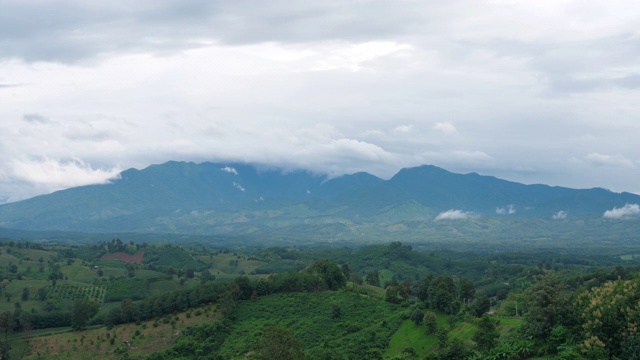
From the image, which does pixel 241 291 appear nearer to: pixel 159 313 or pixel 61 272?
pixel 159 313

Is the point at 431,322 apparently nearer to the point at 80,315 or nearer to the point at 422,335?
the point at 422,335

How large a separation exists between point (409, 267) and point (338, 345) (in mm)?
123678

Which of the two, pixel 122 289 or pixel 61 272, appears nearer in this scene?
pixel 122 289

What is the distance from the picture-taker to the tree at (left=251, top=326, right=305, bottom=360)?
41656 mm

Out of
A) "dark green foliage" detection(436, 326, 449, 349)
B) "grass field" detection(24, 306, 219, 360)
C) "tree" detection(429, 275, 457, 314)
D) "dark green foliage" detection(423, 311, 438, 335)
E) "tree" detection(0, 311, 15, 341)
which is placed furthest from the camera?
"tree" detection(0, 311, 15, 341)

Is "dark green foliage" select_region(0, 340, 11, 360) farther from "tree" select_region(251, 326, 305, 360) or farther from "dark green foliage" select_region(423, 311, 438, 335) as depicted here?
"dark green foliage" select_region(423, 311, 438, 335)

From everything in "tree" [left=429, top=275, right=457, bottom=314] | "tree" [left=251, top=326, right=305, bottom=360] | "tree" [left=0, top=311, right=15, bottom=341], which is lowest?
"tree" [left=0, top=311, right=15, bottom=341]

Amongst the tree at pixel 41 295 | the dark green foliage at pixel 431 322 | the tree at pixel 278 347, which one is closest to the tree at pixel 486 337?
the dark green foliage at pixel 431 322

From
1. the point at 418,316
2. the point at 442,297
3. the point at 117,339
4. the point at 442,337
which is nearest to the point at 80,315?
the point at 117,339

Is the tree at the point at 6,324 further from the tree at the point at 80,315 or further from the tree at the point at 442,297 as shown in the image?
Result: the tree at the point at 442,297

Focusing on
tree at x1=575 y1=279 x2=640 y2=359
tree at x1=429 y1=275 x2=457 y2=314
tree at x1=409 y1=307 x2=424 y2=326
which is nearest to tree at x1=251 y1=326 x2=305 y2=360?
tree at x1=575 y1=279 x2=640 y2=359

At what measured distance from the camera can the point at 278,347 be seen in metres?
42.0

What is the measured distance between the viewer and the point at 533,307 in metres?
39.9

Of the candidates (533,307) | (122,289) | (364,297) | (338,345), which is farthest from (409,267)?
(533,307)
